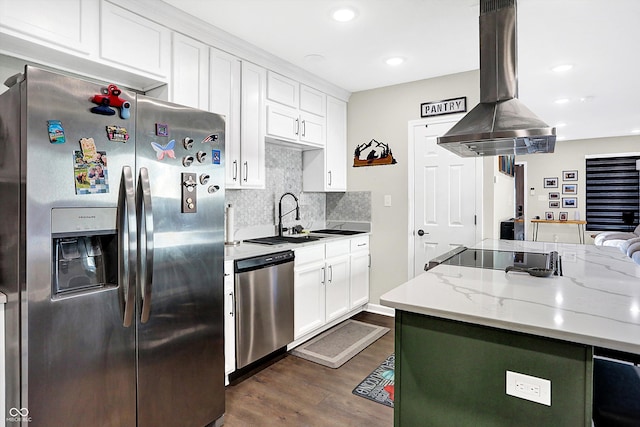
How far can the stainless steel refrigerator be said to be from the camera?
1420mm

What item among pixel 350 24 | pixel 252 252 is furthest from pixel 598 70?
pixel 252 252

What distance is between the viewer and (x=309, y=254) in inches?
127

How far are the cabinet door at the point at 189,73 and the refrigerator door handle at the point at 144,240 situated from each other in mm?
938

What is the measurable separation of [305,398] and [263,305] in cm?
70

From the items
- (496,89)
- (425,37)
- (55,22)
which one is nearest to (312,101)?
(425,37)

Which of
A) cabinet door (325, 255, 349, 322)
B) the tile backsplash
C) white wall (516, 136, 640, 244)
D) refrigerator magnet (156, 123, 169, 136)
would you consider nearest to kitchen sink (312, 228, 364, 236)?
the tile backsplash

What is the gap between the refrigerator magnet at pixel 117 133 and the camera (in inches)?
63.7

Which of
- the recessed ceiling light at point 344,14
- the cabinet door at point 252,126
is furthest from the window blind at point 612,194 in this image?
the cabinet door at point 252,126

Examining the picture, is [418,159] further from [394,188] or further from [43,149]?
[43,149]

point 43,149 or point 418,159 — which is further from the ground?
point 418,159

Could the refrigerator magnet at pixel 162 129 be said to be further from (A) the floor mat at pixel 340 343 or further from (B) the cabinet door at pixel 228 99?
(A) the floor mat at pixel 340 343

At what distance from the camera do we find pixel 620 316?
120 centimetres

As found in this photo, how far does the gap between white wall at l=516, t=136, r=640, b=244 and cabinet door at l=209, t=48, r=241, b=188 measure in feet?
25.7

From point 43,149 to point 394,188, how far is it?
125 inches
